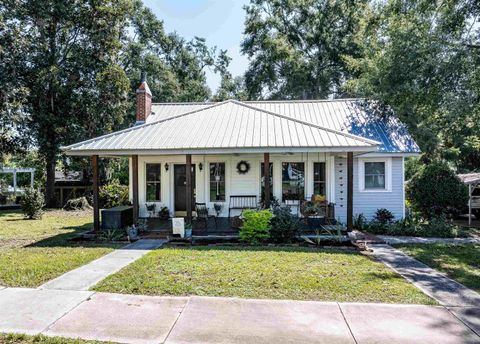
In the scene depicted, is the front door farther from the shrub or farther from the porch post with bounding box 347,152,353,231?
the shrub

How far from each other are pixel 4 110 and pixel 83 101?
14.3 feet

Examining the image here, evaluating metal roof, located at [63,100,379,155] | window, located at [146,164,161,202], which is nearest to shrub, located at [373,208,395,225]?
metal roof, located at [63,100,379,155]

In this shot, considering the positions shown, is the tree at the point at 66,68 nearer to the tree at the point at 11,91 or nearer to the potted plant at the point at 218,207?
the tree at the point at 11,91

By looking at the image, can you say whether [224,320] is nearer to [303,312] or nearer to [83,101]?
[303,312]

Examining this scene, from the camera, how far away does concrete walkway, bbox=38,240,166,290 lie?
5969mm

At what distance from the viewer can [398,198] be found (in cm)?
1313

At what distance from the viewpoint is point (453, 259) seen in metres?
8.18

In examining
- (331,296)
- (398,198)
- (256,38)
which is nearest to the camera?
(331,296)

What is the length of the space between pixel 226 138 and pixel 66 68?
56.2 feet

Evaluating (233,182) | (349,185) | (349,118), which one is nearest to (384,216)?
(349,185)

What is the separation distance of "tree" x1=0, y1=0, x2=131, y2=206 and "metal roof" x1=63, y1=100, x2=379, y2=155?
Result: 12.1 metres

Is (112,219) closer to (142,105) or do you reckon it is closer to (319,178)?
(142,105)

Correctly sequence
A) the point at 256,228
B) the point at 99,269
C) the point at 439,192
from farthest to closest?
the point at 439,192, the point at 256,228, the point at 99,269

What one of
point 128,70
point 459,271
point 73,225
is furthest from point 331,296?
point 128,70
